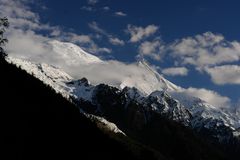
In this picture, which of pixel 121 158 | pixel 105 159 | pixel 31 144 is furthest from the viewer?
pixel 121 158

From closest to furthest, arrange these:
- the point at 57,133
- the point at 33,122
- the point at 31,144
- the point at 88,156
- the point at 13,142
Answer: the point at 13,142 < the point at 31,144 < the point at 33,122 < the point at 57,133 < the point at 88,156

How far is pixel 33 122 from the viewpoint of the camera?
431 ft

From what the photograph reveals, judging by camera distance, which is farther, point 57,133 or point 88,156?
point 88,156

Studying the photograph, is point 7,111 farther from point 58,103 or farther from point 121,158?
point 121,158

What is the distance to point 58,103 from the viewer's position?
570 ft

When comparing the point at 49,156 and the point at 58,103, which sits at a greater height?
the point at 58,103

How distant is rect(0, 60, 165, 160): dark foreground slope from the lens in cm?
11238

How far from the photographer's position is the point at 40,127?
134 metres

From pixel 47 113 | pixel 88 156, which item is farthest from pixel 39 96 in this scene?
pixel 88 156

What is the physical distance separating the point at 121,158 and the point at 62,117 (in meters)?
35.0

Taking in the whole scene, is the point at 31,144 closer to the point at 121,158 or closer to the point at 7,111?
the point at 7,111

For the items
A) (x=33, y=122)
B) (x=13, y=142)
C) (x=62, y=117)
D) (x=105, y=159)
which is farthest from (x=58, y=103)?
(x=13, y=142)

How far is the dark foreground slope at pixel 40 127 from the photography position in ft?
369

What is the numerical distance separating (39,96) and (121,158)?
45.3 m
